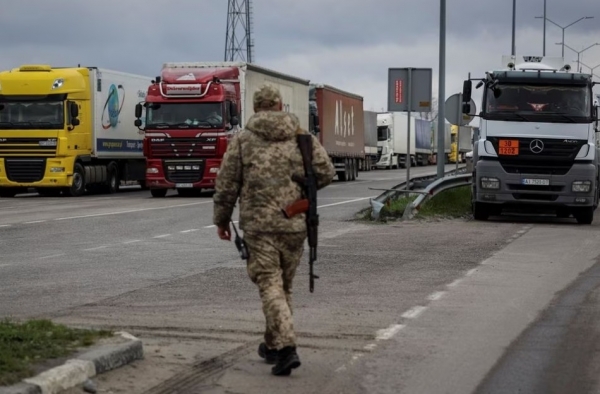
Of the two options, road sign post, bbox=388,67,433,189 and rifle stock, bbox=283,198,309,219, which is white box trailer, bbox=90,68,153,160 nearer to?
road sign post, bbox=388,67,433,189

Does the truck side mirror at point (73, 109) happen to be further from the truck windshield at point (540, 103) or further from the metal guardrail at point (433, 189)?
the truck windshield at point (540, 103)

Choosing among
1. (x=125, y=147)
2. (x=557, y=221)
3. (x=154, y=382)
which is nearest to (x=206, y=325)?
(x=154, y=382)

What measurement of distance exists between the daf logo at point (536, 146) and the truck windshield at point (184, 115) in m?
12.9

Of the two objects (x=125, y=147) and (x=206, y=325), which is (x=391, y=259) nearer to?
(x=206, y=325)

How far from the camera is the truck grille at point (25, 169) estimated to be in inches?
1464

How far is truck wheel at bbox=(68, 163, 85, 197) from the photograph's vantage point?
1500 inches

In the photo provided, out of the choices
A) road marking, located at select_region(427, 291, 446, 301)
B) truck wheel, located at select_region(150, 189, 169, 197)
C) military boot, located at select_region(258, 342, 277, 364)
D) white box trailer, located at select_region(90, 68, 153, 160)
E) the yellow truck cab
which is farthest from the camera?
white box trailer, located at select_region(90, 68, 153, 160)

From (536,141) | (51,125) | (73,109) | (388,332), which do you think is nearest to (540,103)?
(536,141)

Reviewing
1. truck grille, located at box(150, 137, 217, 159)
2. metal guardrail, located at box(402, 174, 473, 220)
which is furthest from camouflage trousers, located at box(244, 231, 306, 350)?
truck grille, located at box(150, 137, 217, 159)

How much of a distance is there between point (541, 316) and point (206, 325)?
3.12m

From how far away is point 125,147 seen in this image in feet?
137

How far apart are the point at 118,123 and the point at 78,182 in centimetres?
319

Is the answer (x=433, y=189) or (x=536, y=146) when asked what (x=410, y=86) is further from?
(x=536, y=146)

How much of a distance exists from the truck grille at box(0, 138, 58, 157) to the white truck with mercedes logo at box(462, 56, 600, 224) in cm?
1665
